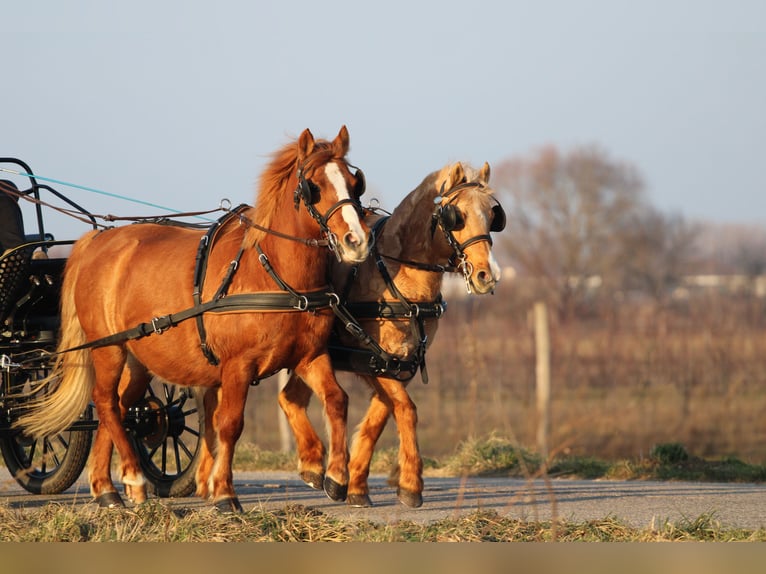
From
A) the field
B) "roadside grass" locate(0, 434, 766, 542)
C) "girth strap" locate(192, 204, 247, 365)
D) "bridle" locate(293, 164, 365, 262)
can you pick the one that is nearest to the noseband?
"bridle" locate(293, 164, 365, 262)

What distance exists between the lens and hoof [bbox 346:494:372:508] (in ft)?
26.5

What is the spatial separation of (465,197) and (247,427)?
9330 mm

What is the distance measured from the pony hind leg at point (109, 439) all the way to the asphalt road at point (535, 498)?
10.8 inches

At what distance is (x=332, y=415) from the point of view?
24.1 feet

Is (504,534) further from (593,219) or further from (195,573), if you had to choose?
(593,219)

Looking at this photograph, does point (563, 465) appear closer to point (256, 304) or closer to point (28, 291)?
point (256, 304)

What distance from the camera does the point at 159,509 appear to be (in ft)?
21.6

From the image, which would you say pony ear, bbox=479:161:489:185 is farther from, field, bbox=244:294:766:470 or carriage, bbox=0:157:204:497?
field, bbox=244:294:766:470

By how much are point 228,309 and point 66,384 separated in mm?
1854

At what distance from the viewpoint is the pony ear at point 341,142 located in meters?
7.41

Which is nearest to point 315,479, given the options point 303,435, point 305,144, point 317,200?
point 303,435

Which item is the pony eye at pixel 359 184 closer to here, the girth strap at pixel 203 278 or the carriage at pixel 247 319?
the carriage at pixel 247 319

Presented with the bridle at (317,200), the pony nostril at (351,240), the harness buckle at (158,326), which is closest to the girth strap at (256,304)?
the harness buckle at (158,326)

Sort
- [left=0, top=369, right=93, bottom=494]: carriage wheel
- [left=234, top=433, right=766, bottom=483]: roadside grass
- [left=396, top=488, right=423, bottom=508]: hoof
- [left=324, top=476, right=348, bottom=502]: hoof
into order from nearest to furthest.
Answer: [left=324, top=476, right=348, bottom=502]: hoof
[left=396, top=488, right=423, bottom=508]: hoof
[left=0, top=369, right=93, bottom=494]: carriage wheel
[left=234, top=433, right=766, bottom=483]: roadside grass
